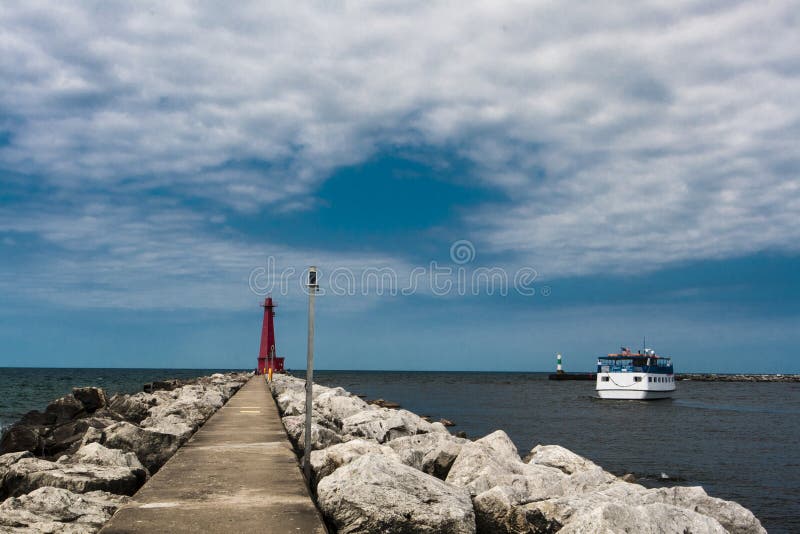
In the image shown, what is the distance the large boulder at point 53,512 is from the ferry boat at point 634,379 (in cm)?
4823

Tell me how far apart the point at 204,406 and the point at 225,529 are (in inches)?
402

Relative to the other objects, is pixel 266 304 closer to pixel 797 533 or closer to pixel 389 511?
pixel 797 533

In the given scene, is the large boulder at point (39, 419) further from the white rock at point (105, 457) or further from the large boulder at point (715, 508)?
the large boulder at point (715, 508)

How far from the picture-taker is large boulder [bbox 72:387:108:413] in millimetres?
21656

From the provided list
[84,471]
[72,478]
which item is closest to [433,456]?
[84,471]

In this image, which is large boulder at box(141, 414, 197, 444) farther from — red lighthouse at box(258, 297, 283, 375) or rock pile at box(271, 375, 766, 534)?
red lighthouse at box(258, 297, 283, 375)

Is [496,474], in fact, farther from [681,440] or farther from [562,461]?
[681,440]

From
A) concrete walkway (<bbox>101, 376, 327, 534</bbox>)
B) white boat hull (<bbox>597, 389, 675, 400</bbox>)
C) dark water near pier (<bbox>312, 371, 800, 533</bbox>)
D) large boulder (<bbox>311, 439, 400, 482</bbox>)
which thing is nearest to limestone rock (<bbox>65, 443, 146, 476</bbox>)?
concrete walkway (<bbox>101, 376, 327, 534</bbox>)

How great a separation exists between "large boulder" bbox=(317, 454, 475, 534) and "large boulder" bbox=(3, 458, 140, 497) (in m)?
2.23

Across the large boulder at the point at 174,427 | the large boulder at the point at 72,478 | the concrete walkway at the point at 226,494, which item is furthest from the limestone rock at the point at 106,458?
the large boulder at the point at 174,427

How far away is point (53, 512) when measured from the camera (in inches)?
215

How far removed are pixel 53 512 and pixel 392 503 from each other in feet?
8.76

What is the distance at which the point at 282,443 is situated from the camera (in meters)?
10.0

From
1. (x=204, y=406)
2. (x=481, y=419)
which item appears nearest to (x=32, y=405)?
(x=481, y=419)
